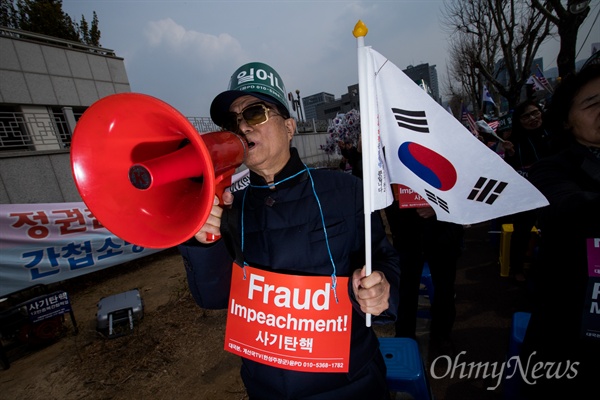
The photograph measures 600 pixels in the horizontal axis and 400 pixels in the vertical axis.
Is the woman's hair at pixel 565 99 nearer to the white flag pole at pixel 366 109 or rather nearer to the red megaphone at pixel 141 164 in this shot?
the white flag pole at pixel 366 109

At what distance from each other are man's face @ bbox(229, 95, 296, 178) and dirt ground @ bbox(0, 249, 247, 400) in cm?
256

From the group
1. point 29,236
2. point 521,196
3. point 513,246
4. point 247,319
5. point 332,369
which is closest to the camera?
point 521,196

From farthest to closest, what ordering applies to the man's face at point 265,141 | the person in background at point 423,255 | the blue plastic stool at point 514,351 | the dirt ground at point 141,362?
the dirt ground at point 141,362
the person in background at point 423,255
the blue plastic stool at point 514,351
the man's face at point 265,141

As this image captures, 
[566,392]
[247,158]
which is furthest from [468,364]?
[247,158]

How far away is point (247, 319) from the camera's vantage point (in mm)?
1340

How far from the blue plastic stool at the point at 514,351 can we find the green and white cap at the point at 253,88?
2.23m

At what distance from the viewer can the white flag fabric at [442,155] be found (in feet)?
3.40

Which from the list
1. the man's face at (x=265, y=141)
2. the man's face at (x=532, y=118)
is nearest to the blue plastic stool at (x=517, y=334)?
the man's face at (x=265, y=141)

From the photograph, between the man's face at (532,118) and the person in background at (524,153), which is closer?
the person in background at (524,153)

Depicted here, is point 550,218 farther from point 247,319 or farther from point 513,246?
point 513,246

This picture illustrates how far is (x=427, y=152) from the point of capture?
45.4 inches

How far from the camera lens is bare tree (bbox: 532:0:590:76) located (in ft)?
21.7

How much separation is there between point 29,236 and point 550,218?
7.13 m

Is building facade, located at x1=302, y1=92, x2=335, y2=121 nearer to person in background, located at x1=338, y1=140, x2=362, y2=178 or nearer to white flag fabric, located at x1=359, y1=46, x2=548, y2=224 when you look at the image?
person in background, located at x1=338, y1=140, x2=362, y2=178
